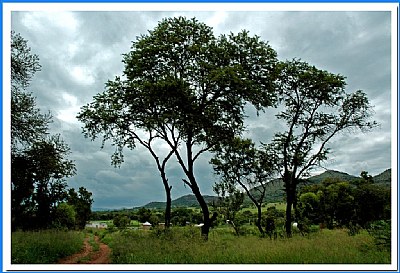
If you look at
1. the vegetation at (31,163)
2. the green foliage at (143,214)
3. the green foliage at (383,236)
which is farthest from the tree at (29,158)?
the green foliage at (383,236)

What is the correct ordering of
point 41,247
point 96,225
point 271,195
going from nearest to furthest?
point 41,247 → point 271,195 → point 96,225

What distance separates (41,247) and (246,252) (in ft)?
16.2

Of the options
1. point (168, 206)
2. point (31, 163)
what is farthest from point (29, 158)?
point (168, 206)

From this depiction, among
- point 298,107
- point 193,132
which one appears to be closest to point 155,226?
point 193,132

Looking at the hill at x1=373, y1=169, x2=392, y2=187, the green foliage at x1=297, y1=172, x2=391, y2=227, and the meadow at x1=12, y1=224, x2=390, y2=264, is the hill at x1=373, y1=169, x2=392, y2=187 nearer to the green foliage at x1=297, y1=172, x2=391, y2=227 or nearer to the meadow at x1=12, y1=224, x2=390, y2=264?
the meadow at x1=12, y1=224, x2=390, y2=264

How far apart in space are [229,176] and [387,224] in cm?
725

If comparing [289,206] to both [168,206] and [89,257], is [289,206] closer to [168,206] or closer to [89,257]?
[168,206]

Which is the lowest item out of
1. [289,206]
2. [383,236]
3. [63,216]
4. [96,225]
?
[96,225]

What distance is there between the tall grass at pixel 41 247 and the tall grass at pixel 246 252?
1.45 meters

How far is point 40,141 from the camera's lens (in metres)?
12.1

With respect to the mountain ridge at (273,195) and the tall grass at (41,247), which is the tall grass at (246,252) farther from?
the mountain ridge at (273,195)

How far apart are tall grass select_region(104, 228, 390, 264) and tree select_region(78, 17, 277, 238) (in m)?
2.48

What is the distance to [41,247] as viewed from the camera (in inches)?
400

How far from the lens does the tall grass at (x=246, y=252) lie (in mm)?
8580
